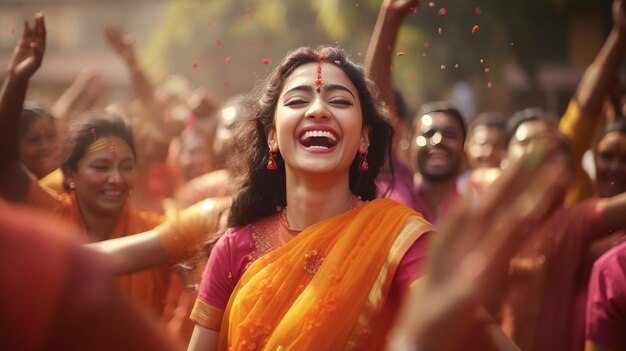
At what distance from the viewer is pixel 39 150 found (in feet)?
16.5

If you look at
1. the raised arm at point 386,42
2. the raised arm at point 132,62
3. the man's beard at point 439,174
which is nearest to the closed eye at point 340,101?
the raised arm at point 386,42

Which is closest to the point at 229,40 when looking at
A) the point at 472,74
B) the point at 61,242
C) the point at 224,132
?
the point at 472,74

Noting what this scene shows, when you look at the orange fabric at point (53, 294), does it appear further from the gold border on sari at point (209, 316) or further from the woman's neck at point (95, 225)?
the woman's neck at point (95, 225)

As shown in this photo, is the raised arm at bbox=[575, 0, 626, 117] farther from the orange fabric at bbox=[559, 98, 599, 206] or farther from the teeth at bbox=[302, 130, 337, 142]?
the teeth at bbox=[302, 130, 337, 142]

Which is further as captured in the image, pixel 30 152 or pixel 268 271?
pixel 30 152

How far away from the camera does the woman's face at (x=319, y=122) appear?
306 centimetres

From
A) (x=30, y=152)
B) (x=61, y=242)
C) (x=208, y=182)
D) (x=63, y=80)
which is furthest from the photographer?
(x=63, y=80)

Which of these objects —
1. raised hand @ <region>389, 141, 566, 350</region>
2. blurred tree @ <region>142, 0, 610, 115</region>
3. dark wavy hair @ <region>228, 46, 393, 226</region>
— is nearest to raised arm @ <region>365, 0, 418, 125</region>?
dark wavy hair @ <region>228, 46, 393, 226</region>

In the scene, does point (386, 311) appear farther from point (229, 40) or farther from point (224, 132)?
point (229, 40)

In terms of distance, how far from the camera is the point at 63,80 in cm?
4009

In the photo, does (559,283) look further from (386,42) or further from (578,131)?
(386,42)

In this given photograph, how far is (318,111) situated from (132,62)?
4.19 metres

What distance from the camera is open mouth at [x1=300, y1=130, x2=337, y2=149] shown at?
306cm

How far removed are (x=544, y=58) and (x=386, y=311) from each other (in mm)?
27010
